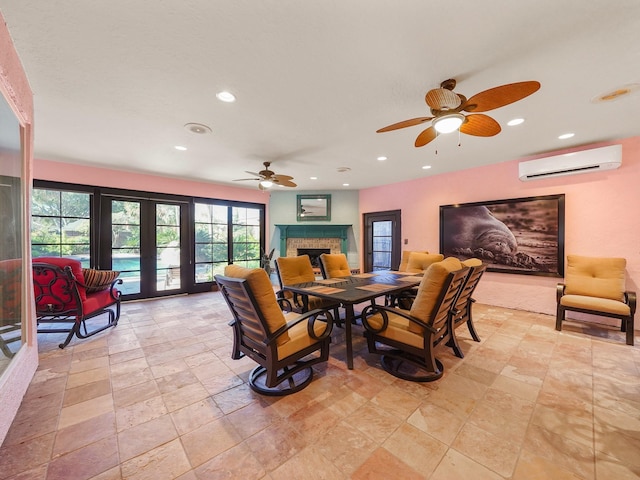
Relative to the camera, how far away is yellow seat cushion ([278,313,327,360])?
6.16ft

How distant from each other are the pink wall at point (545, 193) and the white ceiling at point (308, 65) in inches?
26.5

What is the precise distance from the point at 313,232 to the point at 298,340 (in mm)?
4876

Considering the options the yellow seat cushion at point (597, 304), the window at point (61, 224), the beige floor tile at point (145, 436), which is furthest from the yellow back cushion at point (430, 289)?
the window at point (61, 224)

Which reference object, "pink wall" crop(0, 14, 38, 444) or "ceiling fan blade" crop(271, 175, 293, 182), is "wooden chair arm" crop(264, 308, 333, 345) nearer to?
"pink wall" crop(0, 14, 38, 444)

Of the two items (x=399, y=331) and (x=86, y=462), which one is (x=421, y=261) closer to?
(x=399, y=331)

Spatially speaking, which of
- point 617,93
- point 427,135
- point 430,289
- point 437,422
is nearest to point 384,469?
point 437,422

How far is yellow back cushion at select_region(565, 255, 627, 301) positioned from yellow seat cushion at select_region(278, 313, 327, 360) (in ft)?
12.3

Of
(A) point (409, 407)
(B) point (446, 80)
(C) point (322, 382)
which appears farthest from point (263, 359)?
(B) point (446, 80)

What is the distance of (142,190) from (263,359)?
473 centimetres

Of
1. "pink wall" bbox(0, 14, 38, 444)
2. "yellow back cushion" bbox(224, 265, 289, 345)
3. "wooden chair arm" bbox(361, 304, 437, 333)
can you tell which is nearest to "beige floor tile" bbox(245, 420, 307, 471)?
"yellow back cushion" bbox(224, 265, 289, 345)

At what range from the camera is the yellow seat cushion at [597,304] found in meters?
2.88

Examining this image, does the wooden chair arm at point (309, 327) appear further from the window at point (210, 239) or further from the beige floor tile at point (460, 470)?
the window at point (210, 239)

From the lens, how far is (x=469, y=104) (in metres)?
1.87

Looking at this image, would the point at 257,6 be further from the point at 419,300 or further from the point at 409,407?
the point at 409,407
